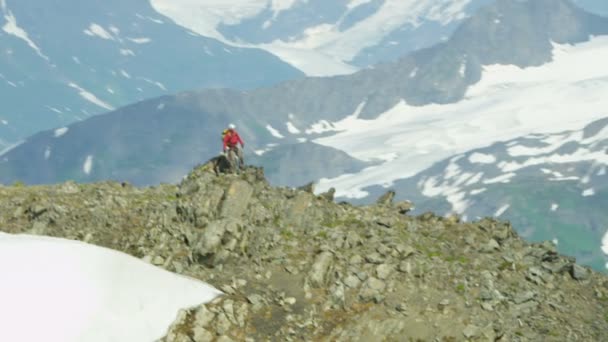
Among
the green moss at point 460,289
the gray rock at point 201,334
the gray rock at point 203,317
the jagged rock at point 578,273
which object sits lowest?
the jagged rock at point 578,273

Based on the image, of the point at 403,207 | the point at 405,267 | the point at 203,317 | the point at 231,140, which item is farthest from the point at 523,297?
the point at 231,140

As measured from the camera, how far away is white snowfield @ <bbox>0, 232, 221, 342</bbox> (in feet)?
104

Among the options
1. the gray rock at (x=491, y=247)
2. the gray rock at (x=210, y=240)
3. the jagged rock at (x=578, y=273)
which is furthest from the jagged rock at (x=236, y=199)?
the jagged rock at (x=578, y=273)

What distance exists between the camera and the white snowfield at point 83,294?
31594 millimetres

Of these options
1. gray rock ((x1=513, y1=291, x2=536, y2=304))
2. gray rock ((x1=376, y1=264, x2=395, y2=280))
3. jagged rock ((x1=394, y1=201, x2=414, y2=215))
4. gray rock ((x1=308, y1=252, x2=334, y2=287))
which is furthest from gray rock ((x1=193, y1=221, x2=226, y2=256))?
jagged rock ((x1=394, y1=201, x2=414, y2=215))

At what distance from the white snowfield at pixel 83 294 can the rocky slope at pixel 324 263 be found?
46.8 inches

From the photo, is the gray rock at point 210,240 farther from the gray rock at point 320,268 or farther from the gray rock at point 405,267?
the gray rock at point 405,267

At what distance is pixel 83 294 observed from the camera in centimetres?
3297

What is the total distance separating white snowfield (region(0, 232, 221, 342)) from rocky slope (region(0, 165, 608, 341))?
119 centimetres

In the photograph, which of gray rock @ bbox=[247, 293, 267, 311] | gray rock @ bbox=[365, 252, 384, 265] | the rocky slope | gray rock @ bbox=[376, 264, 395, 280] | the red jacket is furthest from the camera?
the red jacket

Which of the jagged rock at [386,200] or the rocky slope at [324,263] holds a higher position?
the rocky slope at [324,263]

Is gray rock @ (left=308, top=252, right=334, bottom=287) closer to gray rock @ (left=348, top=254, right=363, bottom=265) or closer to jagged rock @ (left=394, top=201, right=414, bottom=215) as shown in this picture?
gray rock @ (left=348, top=254, right=363, bottom=265)

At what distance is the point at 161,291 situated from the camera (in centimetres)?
3450

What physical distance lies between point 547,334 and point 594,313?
357 centimetres
